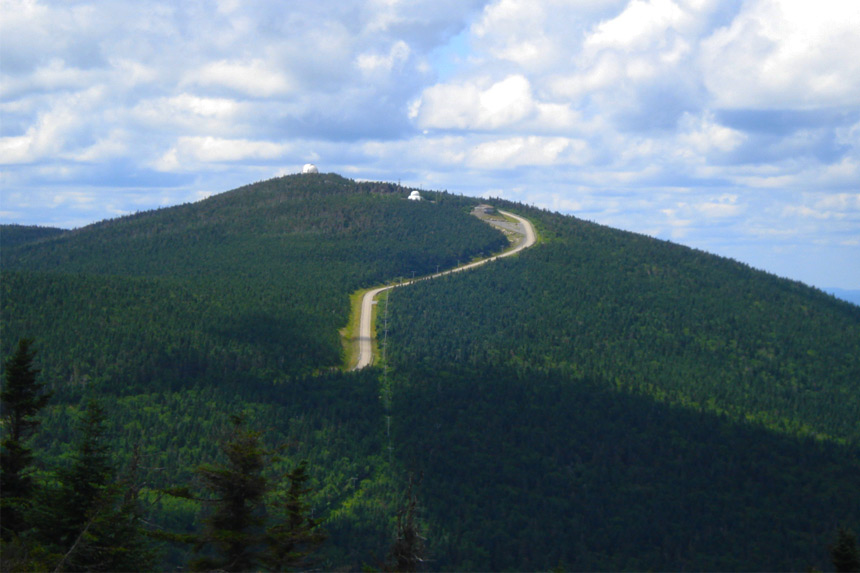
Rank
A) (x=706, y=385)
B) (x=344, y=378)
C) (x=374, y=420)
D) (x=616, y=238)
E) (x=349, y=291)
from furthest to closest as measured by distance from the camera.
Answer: (x=616, y=238), (x=349, y=291), (x=706, y=385), (x=344, y=378), (x=374, y=420)

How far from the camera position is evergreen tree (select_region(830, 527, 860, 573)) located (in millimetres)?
25812

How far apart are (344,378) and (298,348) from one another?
9567 mm

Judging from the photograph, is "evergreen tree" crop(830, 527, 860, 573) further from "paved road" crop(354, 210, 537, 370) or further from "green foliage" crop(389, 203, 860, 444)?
"paved road" crop(354, 210, 537, 370)

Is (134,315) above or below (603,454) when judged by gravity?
above

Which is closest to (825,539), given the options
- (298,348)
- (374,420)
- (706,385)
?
(706,385)

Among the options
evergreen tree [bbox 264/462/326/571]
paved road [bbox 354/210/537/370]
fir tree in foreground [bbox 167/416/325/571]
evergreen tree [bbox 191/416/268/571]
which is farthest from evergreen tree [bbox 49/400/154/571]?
paved road [bbox 354/210/537/370]

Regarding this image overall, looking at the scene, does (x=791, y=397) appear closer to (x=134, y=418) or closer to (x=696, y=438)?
(x=696, y=438)

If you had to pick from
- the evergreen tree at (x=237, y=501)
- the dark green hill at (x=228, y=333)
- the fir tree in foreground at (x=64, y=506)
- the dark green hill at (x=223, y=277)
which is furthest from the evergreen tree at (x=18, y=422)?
the dark green hill at (x=223, y=277)

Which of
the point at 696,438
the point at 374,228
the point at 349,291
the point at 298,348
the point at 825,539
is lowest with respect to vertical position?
the point at 825,539

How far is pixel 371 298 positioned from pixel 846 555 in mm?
111677

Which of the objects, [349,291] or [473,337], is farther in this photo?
[349,291]

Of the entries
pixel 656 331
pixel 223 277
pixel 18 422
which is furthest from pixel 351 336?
pixel 18 422

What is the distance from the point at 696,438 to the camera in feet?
331

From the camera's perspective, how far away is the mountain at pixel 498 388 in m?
81.2
